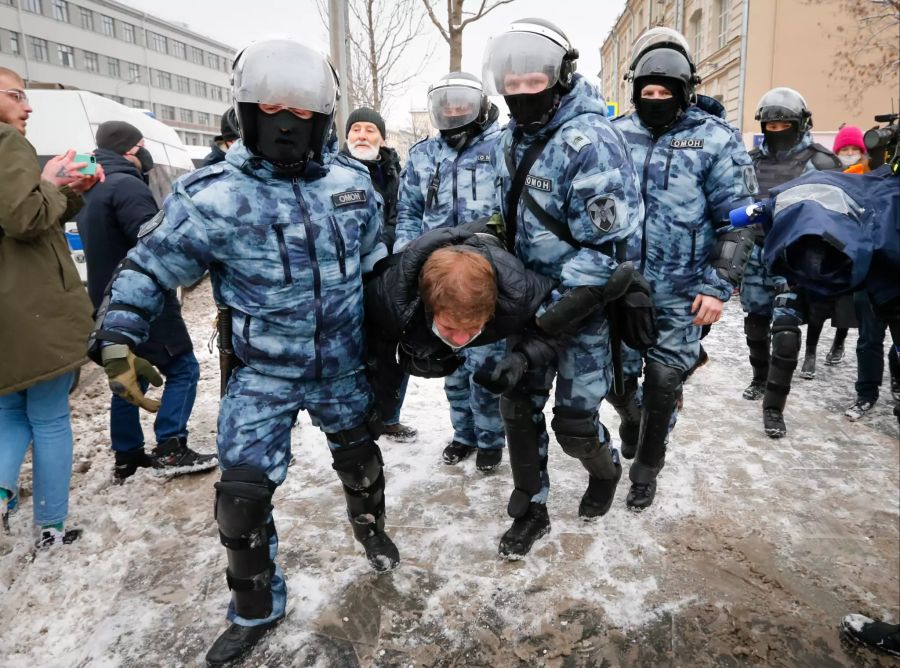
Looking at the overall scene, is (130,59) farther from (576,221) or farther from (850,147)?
(576,221)

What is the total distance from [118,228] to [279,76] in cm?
194

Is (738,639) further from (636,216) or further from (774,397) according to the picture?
(774,397)

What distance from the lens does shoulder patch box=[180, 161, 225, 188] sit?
1927mm

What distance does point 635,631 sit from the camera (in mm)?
2160

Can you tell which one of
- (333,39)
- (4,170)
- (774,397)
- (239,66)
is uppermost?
(333,39)

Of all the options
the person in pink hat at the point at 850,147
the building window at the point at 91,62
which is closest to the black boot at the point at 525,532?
the person in pink hat at the point at 850,147

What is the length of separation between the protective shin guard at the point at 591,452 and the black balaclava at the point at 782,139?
2992 mm

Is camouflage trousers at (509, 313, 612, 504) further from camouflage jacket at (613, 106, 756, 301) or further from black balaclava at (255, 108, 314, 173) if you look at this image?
black balaclava at (255, 108, 314, 173)

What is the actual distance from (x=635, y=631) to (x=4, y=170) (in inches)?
116

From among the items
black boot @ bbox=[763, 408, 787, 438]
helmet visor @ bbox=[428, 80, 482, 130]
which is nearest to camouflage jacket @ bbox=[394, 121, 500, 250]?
helmet visor @ bbox=[428, 80, 482, 130]

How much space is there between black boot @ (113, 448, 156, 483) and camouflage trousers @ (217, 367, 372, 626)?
1545mm

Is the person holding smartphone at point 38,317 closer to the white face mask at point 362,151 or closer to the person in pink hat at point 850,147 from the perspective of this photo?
the white face mask at point 362,151

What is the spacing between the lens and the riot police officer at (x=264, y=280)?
1.90 meters

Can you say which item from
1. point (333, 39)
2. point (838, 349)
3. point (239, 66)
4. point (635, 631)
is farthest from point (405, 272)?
point (333, 39)
